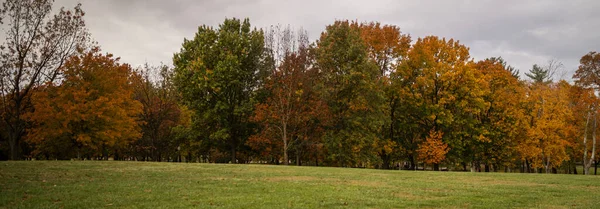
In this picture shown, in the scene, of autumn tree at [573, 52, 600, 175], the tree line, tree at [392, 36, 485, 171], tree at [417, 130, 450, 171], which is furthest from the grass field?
autumn tree at [573, 52, 600, 175]

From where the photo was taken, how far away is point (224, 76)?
1468 inches

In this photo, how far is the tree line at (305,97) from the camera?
1352 inches

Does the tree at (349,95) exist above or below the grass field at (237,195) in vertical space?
above

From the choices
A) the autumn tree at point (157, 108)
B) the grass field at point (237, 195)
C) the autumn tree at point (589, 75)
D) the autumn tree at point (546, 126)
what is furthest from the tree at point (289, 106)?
the autumn tree at point (589, 75)

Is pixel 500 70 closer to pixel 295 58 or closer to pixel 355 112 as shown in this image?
pixel 355 112

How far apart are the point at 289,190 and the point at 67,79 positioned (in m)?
28.8

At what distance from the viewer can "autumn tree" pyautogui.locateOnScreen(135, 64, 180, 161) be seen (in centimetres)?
5062

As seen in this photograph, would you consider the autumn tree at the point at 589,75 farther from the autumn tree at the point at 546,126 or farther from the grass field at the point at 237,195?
the grass field at the point at 237,195

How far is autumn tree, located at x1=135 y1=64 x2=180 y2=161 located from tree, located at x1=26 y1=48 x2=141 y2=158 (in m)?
11.9

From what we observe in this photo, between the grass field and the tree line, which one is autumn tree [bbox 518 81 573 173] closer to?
the tree line

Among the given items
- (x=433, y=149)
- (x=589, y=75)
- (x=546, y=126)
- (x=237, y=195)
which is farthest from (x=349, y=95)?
(x=237, y=195)

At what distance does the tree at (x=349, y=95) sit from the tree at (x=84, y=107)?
19022 mm

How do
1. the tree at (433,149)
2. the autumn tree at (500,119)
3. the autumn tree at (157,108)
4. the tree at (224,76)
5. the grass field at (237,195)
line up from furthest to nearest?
the autumn tree at (157,108), the autumn tree at (500,119), the tree at (433,149), the tree at (224,76), the grass field at (237,195)

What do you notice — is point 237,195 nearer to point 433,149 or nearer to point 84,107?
point 84,107
